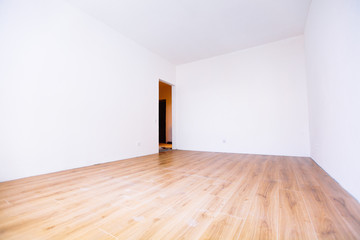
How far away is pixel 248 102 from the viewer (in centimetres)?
425

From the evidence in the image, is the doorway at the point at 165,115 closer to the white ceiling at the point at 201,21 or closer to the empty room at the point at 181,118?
the empty room at the point at 181,118

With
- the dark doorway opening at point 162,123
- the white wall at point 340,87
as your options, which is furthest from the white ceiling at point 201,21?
the dark doorway opening at point 162,123

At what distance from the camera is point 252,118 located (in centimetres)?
417

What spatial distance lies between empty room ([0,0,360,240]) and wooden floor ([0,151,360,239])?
12 mm

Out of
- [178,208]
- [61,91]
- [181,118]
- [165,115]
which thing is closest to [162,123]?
[165,115]

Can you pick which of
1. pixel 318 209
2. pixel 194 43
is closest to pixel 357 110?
pixel 318 209

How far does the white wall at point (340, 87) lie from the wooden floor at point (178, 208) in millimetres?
276

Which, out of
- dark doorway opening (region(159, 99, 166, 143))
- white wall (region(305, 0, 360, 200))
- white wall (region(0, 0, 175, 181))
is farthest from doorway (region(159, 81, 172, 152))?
white wall (region(305, 0, 360, 200))

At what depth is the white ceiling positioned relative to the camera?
9.11 ft

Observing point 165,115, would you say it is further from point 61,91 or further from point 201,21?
point 61,91

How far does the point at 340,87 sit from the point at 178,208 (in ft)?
6.82

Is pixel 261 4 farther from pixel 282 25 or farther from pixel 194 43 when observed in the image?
pixel 194 43

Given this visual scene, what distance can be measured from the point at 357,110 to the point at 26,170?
3.78 m

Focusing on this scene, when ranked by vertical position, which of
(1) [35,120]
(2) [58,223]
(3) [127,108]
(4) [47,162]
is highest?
(3) [127,108]
